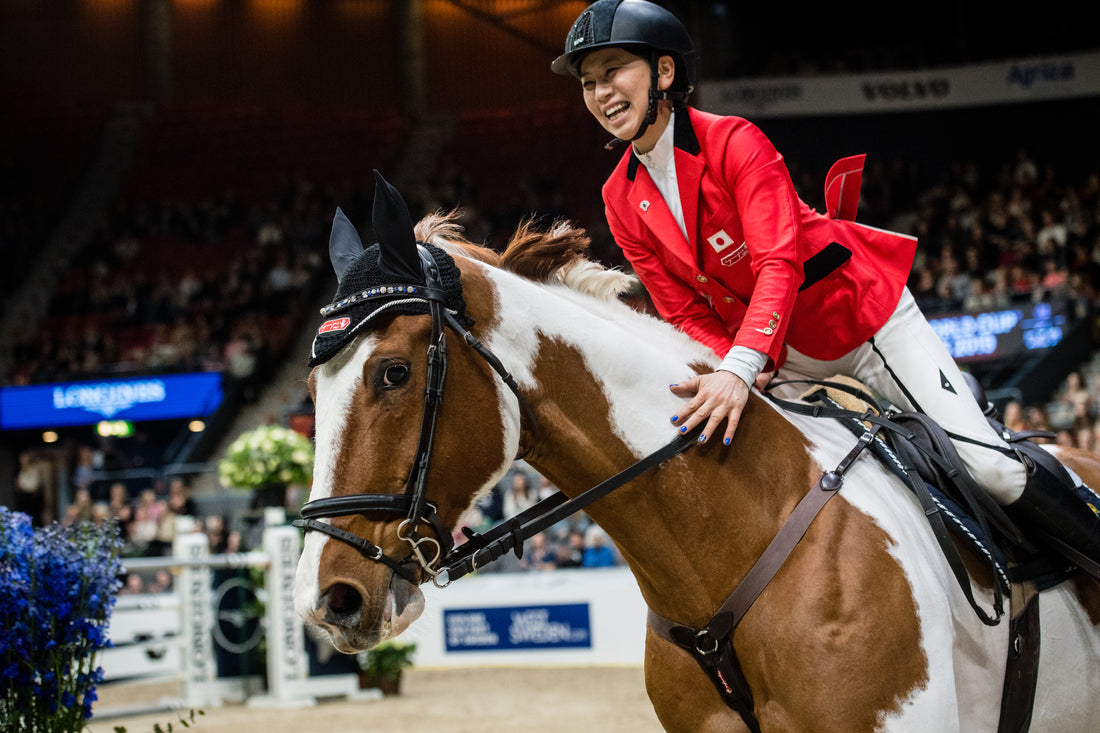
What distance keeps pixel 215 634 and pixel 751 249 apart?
7731 mm

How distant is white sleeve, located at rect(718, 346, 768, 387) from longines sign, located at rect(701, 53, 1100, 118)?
626 inches

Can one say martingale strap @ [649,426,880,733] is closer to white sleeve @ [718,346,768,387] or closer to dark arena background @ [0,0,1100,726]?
white sleeve @ [718,346,768,387]

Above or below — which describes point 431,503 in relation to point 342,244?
below

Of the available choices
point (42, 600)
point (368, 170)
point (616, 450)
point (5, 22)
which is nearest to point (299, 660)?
point (42, 600)

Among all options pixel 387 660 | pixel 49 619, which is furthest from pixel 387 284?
pixel 387 660

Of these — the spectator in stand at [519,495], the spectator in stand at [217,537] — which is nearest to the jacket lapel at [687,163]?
the spectator in stand at [519,495]

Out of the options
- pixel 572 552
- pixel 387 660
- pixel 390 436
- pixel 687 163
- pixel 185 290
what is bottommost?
pixel 387 660

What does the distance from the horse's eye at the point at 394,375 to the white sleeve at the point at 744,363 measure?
0.67 meters

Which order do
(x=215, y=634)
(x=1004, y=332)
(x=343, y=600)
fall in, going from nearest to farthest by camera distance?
(x=343, y=600) < (x=215, y=634) < (x=1004, y=332)

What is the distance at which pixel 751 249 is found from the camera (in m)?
2.25

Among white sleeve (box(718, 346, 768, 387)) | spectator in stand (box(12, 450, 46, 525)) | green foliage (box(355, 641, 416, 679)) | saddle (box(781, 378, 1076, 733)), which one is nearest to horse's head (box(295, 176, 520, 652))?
white sleeve (box(718, 346, 768, 387))

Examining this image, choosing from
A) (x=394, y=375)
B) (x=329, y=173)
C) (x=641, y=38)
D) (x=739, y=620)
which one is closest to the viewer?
(x=394, y=375)

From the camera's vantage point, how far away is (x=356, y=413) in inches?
73.7

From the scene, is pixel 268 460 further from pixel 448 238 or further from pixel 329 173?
pixel 329 173
